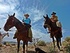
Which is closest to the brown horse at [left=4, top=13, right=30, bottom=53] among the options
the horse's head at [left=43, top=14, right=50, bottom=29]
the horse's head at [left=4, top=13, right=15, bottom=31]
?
the horse's head at [left=4, top=13, right=15, bottom=31]

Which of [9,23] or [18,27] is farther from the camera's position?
[18,27]

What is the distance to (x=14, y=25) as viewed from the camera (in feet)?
64.0

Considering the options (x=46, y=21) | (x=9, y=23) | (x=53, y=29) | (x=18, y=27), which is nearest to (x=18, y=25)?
(x=18, y=27)

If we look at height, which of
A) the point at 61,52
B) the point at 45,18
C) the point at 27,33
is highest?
the point at 45,18

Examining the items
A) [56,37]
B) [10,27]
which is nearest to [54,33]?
[56,37]

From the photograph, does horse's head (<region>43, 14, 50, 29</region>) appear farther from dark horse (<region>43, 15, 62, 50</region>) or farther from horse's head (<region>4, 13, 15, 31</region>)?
horse's head (<region>4, 13, 15, 31</region>)

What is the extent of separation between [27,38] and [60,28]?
12.7ft

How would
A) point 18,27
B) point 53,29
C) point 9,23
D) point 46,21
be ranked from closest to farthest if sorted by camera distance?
→ point 9,23 < point 18,27 < point 46,21 < point 53,29

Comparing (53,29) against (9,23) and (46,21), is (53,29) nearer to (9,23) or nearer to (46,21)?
(46,21)

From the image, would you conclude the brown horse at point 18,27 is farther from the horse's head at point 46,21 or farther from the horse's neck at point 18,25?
the horse's head at point 46,21

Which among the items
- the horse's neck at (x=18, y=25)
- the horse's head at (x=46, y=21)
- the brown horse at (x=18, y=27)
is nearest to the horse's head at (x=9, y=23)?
the brown horse at (x=18, y=27)

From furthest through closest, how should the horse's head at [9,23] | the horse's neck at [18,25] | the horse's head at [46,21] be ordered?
the horse's head at [46,21] < the horse's neck at [18,25] < the horse's head at [9,23]

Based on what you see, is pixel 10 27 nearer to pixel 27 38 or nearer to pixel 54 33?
pixel 27 38

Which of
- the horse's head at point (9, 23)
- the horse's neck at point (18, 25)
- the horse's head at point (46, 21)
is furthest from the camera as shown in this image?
the horse's head at point (46, 21)
